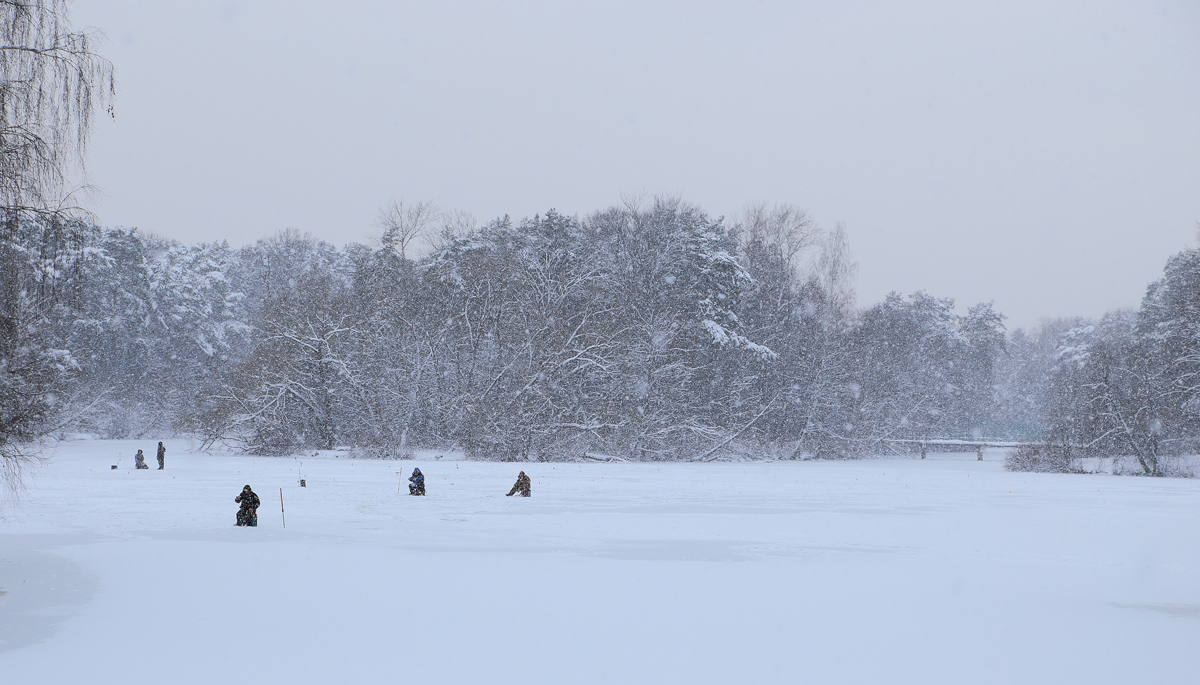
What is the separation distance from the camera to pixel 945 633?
396 inches

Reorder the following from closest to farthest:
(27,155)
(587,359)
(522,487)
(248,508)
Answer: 1. (27,155)
2. (248,508)
3. (522,487)
4. (587,359)

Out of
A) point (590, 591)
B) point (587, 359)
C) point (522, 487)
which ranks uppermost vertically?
point (587, 359)

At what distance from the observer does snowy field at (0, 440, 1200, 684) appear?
877cm

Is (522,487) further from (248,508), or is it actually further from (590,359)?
(590,359)

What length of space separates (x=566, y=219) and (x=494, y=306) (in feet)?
26.0

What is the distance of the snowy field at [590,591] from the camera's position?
8773mm

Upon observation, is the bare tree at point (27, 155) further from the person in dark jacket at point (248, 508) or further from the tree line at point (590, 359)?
the tree line at point (590, 359)

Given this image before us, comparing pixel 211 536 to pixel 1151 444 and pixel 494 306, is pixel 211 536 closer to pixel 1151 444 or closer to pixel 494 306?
pixel 494 306

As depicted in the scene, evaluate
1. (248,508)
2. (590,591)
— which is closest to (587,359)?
(248,508)

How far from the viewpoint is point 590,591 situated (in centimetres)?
1218

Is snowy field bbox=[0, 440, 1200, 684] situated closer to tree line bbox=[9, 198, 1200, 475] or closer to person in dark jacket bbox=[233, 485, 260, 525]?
person in dark jacket bbox=[233, 485, 260, 525]

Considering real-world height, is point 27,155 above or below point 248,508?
above

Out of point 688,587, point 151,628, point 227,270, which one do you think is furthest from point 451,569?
point 227,270

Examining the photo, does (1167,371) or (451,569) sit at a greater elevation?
(1167,371)
